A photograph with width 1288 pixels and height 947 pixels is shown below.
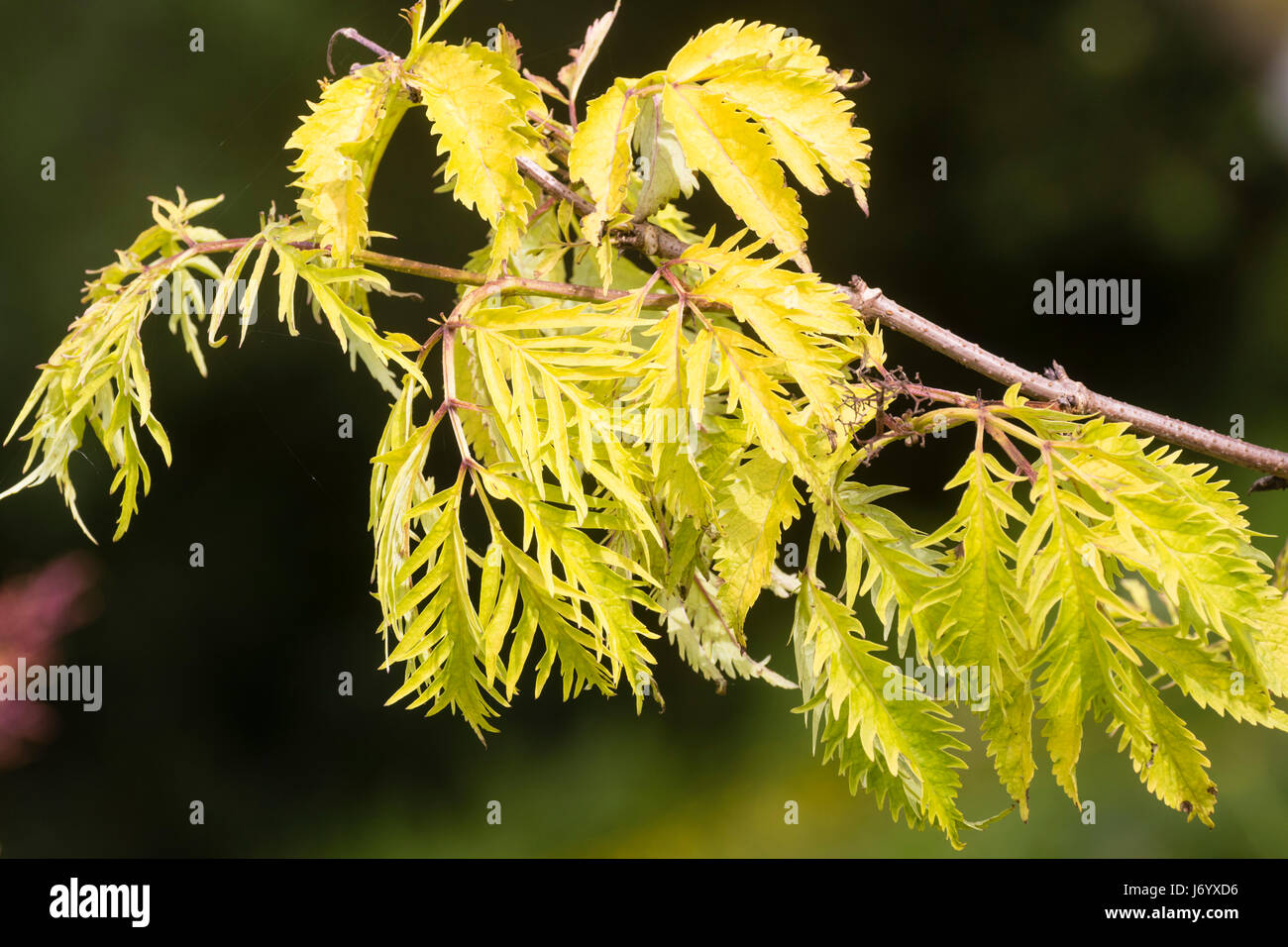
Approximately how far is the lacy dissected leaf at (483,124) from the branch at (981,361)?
2.7 inches

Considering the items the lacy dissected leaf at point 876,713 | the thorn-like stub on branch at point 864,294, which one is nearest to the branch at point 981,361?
the thorn-like stub on branch at point 864,294

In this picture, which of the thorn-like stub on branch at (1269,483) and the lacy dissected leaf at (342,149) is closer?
the lacy dissected leaf at (342,149)

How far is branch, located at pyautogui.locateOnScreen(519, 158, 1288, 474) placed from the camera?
1.36 ft

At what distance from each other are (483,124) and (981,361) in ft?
0.71

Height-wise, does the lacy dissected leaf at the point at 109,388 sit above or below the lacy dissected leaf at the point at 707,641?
above

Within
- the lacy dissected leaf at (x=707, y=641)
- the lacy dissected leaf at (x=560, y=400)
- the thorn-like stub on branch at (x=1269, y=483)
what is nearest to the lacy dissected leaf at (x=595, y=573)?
the lacy dissected leaf at (x=560, y=400)

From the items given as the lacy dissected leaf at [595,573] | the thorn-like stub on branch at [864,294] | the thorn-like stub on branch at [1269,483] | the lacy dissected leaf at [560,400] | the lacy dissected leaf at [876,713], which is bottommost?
the lacy dissected leaf at [876,713]

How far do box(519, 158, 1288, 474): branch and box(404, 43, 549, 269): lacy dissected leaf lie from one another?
0.07 metres

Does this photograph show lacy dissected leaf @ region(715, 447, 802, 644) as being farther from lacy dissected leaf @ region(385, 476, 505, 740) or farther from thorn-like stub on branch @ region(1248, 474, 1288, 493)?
thorn-like stub on branch @ region(1248, 474, 1288, 493)

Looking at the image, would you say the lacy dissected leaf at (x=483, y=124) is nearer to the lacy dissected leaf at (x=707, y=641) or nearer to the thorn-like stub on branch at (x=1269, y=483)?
the lacy dissected leaf at (x=707, y=641)

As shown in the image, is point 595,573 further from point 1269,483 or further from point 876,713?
point 1269,483

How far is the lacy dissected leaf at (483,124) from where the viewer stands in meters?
0.34

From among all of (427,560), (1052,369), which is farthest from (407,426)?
(1052,369)

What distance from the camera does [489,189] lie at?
1.12 ft
